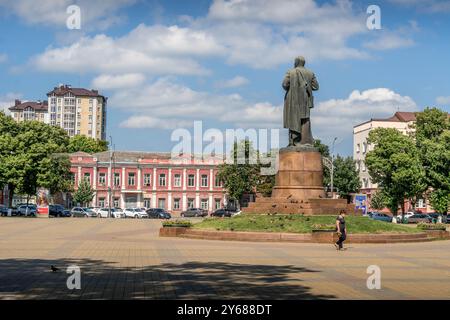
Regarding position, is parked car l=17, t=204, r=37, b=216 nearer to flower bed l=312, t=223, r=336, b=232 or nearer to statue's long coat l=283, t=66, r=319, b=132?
statue's long coat l=283, t=66, r=319, b=132

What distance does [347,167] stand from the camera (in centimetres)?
7981

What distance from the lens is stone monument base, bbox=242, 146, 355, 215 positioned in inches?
1207

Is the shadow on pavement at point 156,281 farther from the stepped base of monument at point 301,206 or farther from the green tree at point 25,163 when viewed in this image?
the green tree at point 25,163

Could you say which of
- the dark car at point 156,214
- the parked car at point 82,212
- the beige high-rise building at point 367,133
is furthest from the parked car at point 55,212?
the beige high-rise building at point 367,133

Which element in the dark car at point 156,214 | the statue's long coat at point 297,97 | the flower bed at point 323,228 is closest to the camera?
the flower bed at point 323,228

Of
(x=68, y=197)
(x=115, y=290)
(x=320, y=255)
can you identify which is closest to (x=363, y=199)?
(x=320, y=255)

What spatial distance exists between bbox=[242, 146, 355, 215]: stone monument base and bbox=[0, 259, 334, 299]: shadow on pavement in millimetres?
13488

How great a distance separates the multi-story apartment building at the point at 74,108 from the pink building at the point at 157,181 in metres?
71.9

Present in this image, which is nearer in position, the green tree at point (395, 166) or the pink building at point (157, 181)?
the green tree at point (395, 166)

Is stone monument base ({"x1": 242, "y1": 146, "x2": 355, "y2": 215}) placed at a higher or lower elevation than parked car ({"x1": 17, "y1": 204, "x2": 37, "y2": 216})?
higher

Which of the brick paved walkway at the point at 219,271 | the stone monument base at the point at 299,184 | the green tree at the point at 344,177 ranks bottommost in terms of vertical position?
the brick paved walkway at the point at 219,271

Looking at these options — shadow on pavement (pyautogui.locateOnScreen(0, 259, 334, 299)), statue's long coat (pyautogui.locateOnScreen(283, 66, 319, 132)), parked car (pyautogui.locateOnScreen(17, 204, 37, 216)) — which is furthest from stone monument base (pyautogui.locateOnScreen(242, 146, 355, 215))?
parked car (pyautogui.locateOnScreen(17, 204, 37, 216))

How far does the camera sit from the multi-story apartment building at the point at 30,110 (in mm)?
178625
